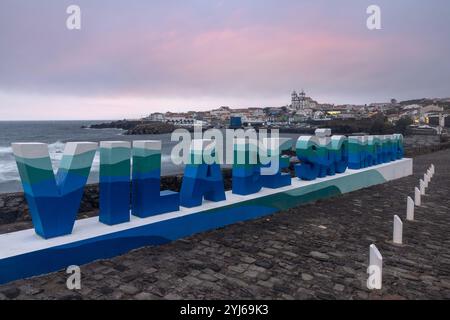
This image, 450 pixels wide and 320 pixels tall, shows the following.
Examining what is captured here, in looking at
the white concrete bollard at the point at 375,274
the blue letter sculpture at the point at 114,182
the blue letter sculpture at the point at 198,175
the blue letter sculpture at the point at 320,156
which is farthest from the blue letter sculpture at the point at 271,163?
the white concrete bollard at the point at 375,274

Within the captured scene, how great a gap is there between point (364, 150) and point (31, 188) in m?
12.5

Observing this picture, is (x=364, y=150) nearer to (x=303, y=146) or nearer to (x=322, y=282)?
(x=303, y=146)

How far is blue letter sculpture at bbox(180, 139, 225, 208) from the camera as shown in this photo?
7562 millimetres

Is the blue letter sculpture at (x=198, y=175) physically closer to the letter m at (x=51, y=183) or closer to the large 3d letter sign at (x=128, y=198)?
the large 3d letter sign at (x=128, y=198)

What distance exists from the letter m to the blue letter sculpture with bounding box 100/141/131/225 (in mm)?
304

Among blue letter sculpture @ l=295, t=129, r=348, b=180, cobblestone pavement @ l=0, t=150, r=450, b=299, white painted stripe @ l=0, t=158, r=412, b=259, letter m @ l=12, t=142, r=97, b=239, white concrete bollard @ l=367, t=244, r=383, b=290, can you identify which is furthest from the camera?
blue letter sculpture @ l=295, t=129, r=348, b=180

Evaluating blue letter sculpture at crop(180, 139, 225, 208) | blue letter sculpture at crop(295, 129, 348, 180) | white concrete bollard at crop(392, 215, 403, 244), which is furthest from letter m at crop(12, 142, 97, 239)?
blue letter sculpture at crop(295, 129, 348, 180)

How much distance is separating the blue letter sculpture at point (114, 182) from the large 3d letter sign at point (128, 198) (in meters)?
0.02

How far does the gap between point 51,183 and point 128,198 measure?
4.51 feet

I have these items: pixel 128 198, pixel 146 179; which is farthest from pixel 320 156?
pixel 128 198

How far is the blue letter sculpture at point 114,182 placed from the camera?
627 centimetres

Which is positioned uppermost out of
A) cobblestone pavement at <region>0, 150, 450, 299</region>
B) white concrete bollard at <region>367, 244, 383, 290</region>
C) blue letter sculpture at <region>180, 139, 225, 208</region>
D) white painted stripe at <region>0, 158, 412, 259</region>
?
blue letter sculpture at <region>180, 139, 225, 208</region>

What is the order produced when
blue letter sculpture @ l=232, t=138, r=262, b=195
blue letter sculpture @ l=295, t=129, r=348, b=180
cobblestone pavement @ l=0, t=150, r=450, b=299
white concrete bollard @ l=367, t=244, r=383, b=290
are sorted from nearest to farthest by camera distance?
cobblestone pavement @ l=0, t=150, r=450, b=299, white concrete bollard @ l=367, t=244, r=383, b=290, blue letter sculpture @ l=232, t=138, r=262, b=195, blue letter sculpture @ l=295, t=129, r=348, b=180

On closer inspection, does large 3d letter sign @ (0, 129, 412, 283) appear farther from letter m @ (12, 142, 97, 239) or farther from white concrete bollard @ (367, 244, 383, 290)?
white concrete bollard @ (367, 244, 383, 290)
